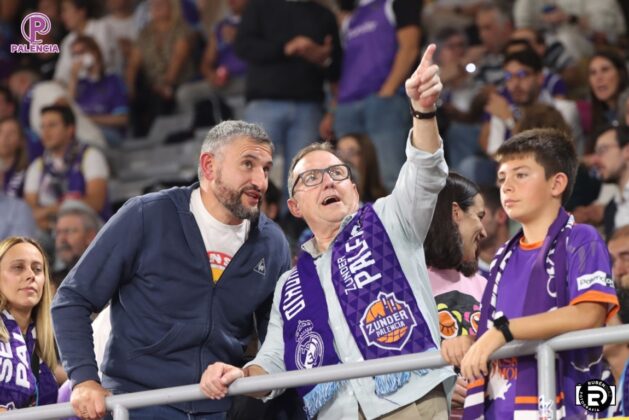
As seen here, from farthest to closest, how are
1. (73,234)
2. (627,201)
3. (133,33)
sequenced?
(133,33)
(73,234)
(627,201)

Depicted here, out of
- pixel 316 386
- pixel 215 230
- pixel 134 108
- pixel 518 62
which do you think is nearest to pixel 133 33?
pixel 134 108

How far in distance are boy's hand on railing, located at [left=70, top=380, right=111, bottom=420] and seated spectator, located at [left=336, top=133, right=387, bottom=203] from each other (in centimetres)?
315

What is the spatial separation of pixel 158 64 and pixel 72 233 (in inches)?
107

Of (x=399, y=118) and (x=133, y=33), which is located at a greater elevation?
(x=133, y=33)

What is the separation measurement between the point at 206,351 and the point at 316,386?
0.62m

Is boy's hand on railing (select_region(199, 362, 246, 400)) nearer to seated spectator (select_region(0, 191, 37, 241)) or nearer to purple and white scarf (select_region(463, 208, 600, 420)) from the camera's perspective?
purple and white scarf (select_region(463, 208, 600, 420))

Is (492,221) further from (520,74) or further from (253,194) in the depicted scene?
(253,194)

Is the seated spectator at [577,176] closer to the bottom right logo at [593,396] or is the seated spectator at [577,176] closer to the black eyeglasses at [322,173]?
the black eyeglasses at [322,173]

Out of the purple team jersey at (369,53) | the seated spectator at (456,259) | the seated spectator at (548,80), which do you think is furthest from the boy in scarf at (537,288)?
the purple team jersey at (369,53)

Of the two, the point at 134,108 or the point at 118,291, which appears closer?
the point at 118,291

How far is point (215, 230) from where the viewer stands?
5.08m

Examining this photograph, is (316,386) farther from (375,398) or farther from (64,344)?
(64,344)

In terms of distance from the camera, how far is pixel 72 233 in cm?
864

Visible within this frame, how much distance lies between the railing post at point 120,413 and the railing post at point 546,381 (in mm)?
1466
